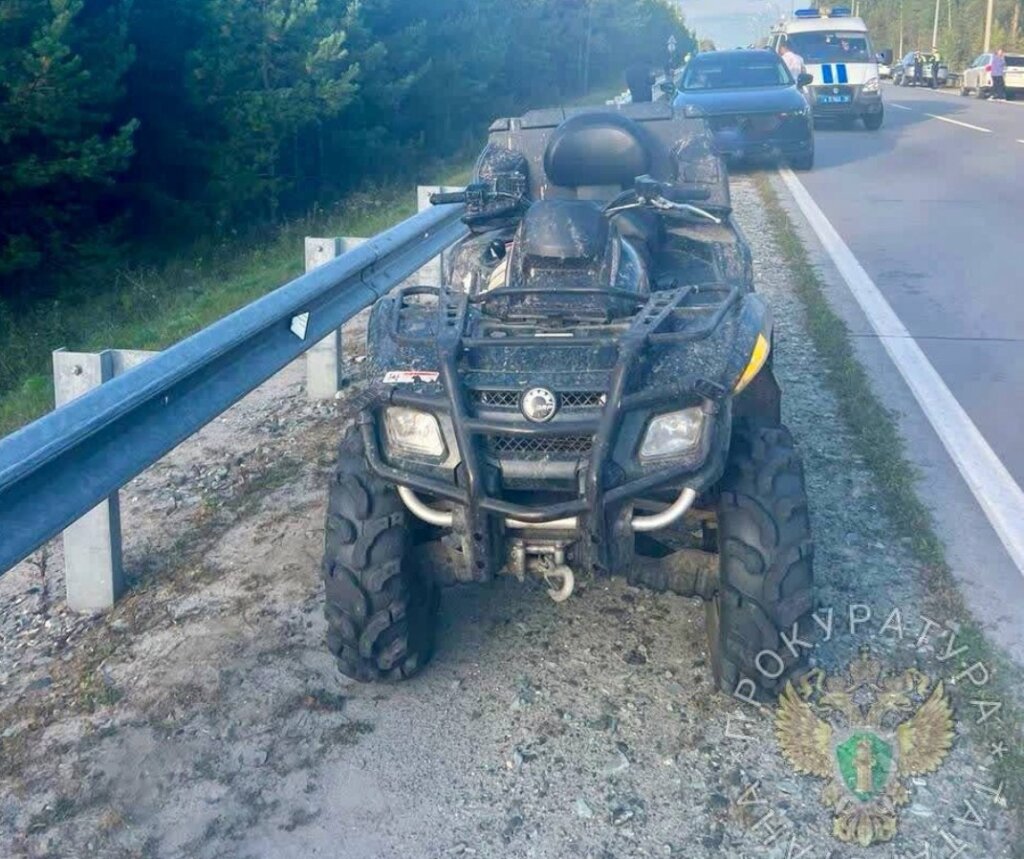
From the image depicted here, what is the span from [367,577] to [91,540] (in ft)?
4.11

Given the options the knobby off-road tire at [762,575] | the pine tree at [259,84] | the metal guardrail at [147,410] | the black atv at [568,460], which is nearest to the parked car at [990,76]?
the pine tree at [259,84]

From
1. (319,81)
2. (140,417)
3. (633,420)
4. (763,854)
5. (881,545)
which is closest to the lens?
(763,854)

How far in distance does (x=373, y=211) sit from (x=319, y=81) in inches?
87.4

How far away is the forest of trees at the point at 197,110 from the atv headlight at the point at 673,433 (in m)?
10.8

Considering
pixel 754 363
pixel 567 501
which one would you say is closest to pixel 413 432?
pixel 567 501

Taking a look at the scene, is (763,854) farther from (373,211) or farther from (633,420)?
(373,211)

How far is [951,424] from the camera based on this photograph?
648cm

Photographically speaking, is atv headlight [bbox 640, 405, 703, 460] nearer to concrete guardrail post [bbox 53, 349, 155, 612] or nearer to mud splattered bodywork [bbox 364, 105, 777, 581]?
mud splattered bodywork [bbox 364, 105, 777, 581]

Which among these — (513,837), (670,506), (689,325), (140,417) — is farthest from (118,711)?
(689,325)

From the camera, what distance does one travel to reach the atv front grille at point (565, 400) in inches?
143

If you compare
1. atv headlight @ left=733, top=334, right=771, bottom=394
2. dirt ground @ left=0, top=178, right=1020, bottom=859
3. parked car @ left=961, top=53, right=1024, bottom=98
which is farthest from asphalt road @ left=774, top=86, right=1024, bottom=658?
parked car @ left=961, top=53, right=1024, bottom=98

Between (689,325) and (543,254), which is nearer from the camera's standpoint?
(689,325)

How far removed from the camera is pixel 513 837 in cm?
329

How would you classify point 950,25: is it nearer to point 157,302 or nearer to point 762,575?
point 157,302
